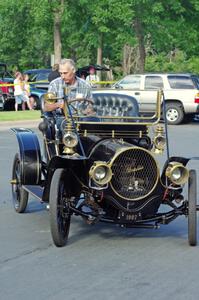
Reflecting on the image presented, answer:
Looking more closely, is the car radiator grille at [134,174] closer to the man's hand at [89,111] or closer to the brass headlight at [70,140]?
the brass headlight at [70,140]

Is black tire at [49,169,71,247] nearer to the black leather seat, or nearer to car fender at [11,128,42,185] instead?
car fender at [11,128,42,185]

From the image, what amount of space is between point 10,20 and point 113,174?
39368mm

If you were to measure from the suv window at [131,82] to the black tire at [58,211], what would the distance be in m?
18.4

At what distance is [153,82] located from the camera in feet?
83.1

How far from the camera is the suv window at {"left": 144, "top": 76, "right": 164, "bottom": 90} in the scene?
82.7ft

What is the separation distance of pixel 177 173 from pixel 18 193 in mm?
2553

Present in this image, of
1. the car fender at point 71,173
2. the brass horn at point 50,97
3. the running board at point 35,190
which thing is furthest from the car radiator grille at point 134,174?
the brass horn at point 50,97

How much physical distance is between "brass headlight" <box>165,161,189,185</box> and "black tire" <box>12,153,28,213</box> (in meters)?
2.19

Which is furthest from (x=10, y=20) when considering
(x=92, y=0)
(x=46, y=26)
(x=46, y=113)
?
(x=46, y=113)

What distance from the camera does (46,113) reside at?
8.41m

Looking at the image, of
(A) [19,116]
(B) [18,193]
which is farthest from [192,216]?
(A) [19,116]

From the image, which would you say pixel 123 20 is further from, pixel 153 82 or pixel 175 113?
pixel 175 113

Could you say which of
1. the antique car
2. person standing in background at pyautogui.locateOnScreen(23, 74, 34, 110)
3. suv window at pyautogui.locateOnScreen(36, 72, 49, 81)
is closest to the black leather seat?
the antique car

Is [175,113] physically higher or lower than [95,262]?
higher
